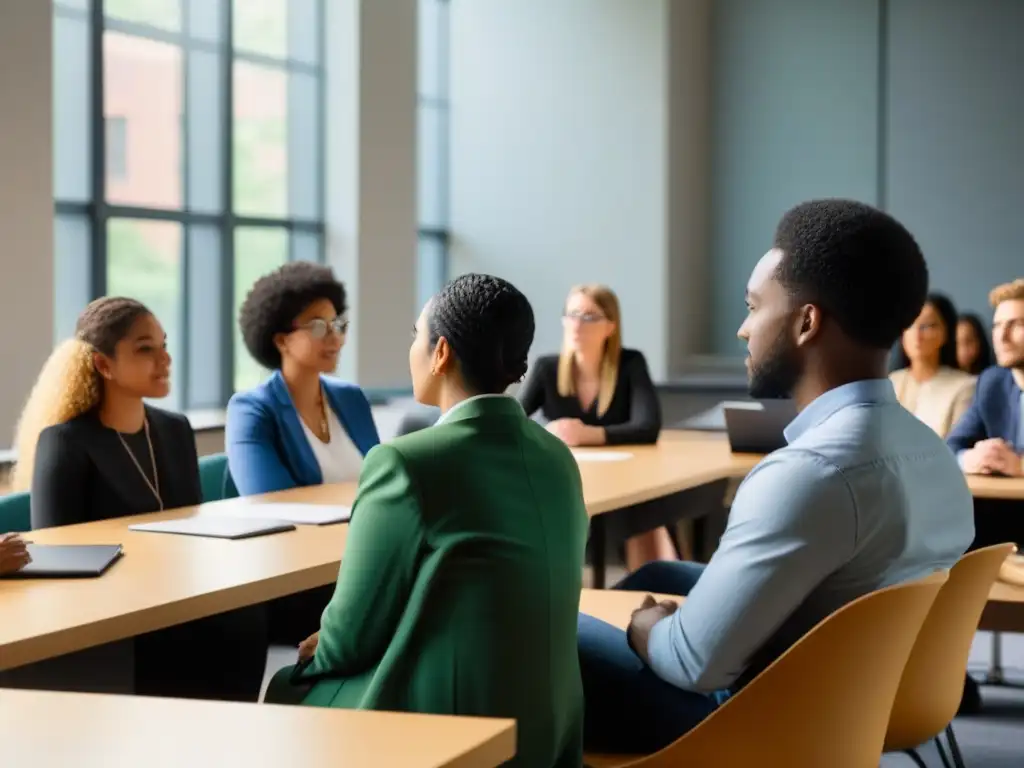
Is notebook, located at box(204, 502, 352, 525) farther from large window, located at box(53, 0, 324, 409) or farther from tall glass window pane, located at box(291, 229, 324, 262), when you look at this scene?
tall glass window pane, located at box(291, 229, 324, 262)

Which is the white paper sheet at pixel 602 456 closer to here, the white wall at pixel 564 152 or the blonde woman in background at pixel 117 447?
the blonde woman in background at pixel 117 447

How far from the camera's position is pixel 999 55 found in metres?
9.17

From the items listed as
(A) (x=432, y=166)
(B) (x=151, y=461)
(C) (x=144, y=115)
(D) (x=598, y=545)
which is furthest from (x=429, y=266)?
(B) (x=151, y=461)

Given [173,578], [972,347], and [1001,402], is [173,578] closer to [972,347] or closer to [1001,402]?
[1001,402]

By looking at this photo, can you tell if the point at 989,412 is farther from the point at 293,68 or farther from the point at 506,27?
the point at 506,27

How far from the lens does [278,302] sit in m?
4.44

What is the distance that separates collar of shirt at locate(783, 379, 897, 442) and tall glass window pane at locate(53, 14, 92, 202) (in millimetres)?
5233

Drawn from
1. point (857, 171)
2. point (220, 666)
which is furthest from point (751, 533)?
point (857, 171)

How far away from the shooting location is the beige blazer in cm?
630

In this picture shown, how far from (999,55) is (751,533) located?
7.89 meters

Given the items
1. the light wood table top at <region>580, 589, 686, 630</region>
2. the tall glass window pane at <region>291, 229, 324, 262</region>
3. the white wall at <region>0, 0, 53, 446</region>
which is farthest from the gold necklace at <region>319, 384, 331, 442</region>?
the tall glass window pane at <region>291, 229, 324, 262</region>

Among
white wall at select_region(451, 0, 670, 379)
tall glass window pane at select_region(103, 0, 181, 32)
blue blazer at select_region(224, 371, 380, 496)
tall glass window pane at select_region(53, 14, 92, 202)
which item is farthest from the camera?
white wall at select_region(451, 0, 670, 379)

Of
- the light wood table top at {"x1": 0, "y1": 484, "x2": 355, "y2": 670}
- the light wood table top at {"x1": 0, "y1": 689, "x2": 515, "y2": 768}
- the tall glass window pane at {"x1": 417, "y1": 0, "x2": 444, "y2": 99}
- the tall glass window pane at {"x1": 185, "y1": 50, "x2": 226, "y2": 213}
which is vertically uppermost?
the tall glass window pane at {"x1": 417, "y1": 0, "x2": 444, "y2": 99}

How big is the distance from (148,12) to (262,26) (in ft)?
3.06
